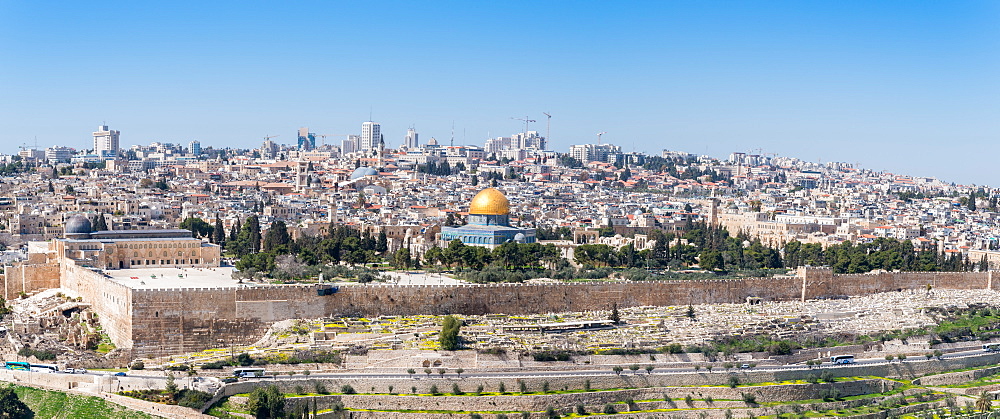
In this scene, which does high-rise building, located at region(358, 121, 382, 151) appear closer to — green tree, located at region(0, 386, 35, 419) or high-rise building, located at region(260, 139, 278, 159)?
high-rise building, located at region(260, 139, 278, 159)

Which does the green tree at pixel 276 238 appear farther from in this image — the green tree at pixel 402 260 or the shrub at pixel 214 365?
the shrub at pixel 214 365

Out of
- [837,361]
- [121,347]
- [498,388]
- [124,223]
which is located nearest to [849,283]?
[837,361]

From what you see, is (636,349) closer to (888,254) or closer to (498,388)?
(498,388)

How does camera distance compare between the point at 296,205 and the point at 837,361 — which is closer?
the point at 837,361

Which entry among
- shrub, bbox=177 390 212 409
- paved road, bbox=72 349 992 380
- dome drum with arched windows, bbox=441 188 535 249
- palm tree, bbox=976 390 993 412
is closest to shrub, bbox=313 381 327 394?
paved road, bbox=72 349 992 380

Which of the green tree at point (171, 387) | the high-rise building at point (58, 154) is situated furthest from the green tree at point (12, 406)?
the high-rise building at point (58, 154)

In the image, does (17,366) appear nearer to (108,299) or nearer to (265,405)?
(108,299)

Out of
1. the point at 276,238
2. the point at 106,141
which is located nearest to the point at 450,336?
the point at 276,238
